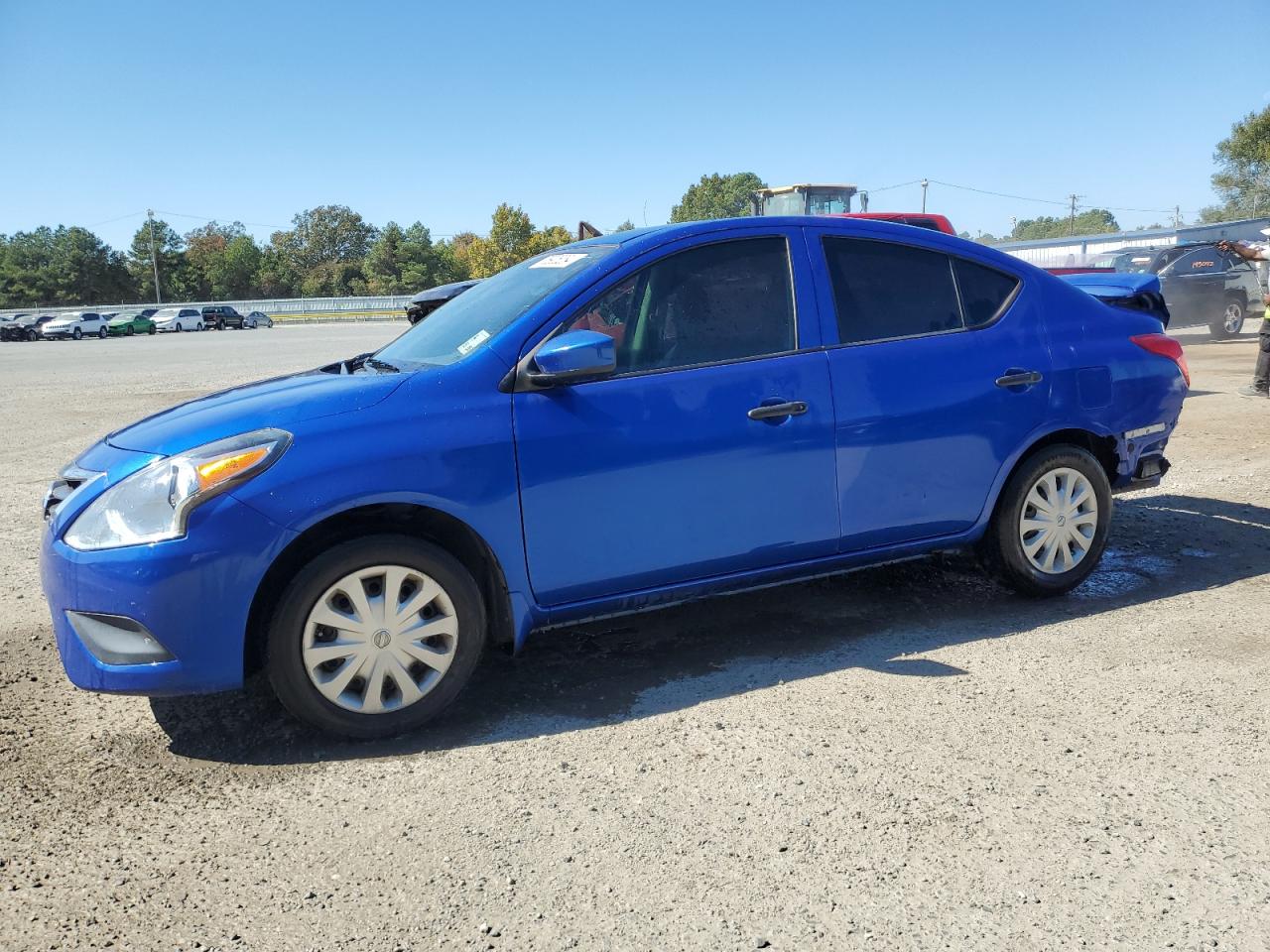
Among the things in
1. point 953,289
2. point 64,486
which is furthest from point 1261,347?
point 64,486

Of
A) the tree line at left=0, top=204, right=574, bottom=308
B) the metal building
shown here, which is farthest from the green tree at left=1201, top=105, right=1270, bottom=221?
the tree line at left=0, top=204, right=574, bottom=308

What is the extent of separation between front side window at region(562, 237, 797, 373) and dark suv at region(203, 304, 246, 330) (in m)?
64.7

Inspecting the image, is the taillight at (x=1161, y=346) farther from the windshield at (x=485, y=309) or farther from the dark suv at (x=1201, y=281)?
the dark suv at (x=1201, y=281)

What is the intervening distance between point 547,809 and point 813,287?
7.67 ft

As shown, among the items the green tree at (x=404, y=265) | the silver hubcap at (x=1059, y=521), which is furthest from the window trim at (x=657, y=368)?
the green tree at (x=404, y=265)

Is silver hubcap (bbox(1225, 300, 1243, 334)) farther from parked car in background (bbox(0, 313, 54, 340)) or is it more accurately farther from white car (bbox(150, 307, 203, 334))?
white car (bbox(150, 307, 203, 334))

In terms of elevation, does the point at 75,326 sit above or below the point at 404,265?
below

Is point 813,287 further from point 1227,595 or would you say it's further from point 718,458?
point 1227,595

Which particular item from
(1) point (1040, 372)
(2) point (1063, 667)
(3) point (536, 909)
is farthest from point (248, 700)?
(1) point (1040, 372)

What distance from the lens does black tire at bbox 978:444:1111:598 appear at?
448cm

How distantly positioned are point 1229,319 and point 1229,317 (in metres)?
0.05

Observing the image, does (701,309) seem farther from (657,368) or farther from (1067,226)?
(1067,226)

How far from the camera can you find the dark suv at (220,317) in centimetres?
6259

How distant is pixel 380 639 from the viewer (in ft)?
11.0
